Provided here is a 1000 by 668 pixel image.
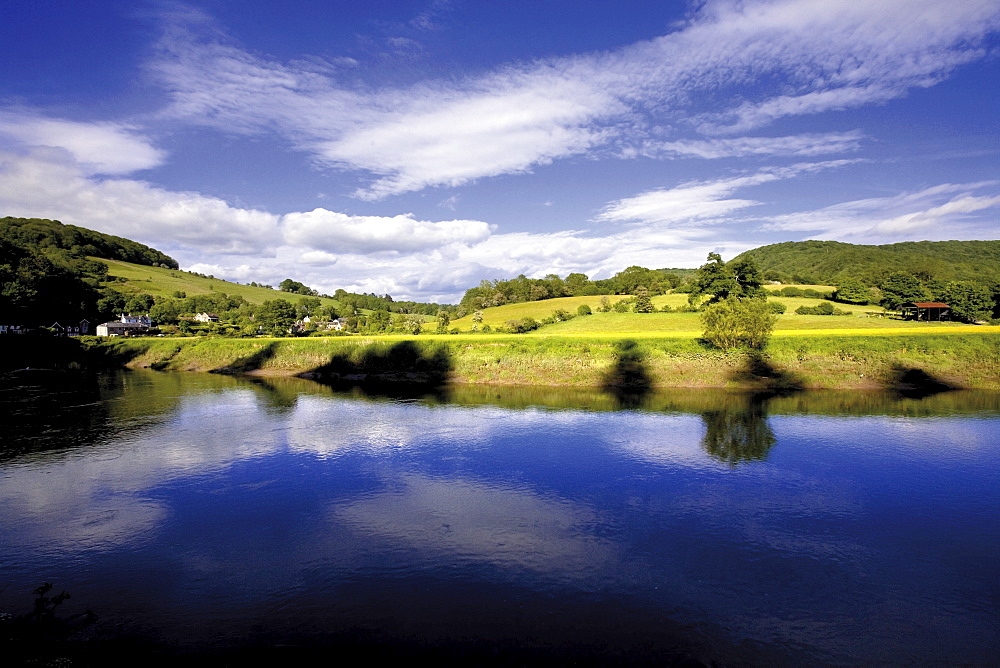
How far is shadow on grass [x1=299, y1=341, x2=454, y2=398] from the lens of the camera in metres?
58.1

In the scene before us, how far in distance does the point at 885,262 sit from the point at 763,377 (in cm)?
10249

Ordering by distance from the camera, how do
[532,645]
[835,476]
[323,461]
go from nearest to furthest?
1. [532,645]
2. [835,476]
3. [323,461]

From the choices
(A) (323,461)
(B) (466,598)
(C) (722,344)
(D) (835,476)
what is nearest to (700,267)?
(C) (722,344)

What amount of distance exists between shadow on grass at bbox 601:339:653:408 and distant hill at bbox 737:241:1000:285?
175ft

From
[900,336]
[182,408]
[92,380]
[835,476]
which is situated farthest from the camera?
[92,380]

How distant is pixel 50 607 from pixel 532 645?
12.9m

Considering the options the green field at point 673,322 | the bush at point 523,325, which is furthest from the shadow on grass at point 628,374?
the bush at point 523,325

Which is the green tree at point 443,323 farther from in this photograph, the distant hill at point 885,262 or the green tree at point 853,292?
the green tree at point 853,292

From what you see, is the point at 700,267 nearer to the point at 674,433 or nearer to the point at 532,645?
the point at 674,433

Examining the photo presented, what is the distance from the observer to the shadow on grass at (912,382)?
154 feet

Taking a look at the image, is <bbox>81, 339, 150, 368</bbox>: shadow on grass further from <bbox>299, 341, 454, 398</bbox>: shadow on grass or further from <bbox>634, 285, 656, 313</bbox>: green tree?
<bbox>634, 285, 656, 313</bbox>: green tree

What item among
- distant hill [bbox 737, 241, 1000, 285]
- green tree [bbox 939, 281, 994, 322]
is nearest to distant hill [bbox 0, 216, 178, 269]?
distant hill [bbox 737, 241, 1000, 285]

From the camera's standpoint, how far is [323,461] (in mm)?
27172

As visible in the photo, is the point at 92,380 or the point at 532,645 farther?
the point at 92,380
